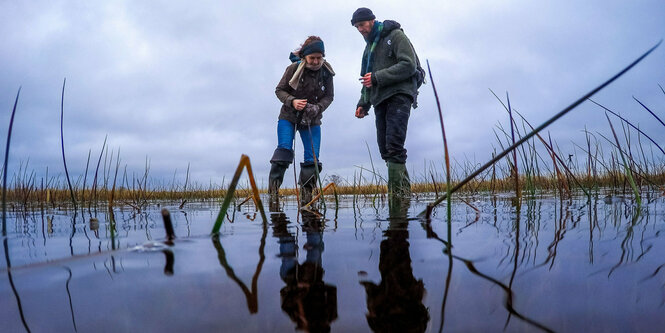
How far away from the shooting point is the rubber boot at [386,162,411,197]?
3818 mm

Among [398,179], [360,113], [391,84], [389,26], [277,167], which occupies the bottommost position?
[398,179]

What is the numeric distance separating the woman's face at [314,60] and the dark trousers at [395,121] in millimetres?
908

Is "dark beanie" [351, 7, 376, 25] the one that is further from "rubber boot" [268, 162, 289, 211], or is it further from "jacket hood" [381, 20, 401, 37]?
"rubber boot" [268, 162, 289, 211]

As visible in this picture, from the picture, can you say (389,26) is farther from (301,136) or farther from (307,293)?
(307,293)

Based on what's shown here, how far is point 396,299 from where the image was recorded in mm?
520

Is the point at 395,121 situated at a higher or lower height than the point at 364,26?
lower

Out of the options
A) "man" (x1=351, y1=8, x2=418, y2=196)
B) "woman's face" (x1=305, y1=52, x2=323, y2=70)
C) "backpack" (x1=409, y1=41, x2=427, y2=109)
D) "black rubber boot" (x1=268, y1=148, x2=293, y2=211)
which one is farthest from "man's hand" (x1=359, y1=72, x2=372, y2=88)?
"black rubber boot" (x1=268, y1=148, x2=293, y2=211)

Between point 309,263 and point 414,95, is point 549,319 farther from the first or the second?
point 414,95

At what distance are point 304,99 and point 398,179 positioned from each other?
134 centimetres

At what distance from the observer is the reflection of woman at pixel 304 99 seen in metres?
4.25

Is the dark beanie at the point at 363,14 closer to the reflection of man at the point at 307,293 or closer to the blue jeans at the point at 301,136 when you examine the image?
the blue jeans at the point at 301,136

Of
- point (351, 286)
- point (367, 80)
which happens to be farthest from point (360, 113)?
point (351, 286)

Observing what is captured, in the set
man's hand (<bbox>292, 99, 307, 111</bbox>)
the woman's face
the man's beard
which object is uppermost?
the woman's face

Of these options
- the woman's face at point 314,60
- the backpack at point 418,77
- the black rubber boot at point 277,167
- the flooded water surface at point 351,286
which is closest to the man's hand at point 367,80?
the backpack at point 418,77
